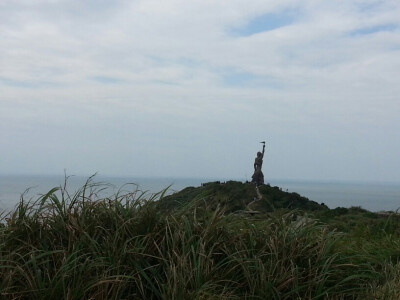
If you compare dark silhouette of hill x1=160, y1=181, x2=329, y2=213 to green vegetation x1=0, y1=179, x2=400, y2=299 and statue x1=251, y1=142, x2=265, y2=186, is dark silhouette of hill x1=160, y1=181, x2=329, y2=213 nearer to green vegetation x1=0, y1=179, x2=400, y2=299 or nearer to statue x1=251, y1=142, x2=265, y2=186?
statue x1=251, y1=142, x2=265, y2=186

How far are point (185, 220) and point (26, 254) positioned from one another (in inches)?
63.8

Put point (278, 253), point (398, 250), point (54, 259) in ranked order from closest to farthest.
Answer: point (54, 259) → point (278, 253) → point (398, 250)

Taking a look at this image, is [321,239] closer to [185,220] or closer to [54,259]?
[185,220]

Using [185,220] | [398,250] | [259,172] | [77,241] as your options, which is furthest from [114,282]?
[259,172]

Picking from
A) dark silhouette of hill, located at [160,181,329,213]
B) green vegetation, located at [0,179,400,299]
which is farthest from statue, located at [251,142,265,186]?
green vegetation, located at [0,179,400,299]

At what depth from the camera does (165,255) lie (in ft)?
17.6

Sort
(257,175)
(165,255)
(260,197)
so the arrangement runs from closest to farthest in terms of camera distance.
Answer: (165,255), (260,197), (257,175)

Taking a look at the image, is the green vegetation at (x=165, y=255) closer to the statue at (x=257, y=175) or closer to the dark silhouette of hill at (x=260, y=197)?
the dark silhouette of hill at (x=260, y=197)

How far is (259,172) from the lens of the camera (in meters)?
24.5

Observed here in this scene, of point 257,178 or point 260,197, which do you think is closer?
point 260,197

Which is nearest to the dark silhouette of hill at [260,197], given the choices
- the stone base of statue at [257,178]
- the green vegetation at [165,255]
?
the stone base of statue at [257,178]

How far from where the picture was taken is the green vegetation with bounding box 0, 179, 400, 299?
4832 mm

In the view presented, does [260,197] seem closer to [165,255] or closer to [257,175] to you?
[257,175]

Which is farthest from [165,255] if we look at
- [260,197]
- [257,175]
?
[257,175]
